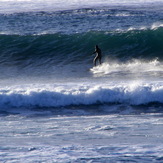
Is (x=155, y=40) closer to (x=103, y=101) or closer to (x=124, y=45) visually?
(x=124, y=45)

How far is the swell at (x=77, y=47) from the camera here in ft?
77.4

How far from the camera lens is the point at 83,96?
15.0 m

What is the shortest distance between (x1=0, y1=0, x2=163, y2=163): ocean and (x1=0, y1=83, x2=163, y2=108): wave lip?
31 mm

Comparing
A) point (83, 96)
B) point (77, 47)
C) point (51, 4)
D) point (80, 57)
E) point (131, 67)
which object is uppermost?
point (51, 4)

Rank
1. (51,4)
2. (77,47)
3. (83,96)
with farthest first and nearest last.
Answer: (51,4)
(77,47)
(83,96)

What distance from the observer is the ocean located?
1004cm

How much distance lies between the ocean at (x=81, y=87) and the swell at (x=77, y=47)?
5cm

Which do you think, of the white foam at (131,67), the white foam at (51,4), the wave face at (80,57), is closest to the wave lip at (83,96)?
the wave face at (80,57)

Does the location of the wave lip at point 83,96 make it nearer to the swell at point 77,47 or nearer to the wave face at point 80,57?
the wave face at point 80,57

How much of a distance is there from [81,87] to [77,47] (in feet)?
30.7

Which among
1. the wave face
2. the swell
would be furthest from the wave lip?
the swell

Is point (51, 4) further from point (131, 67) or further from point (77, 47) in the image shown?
point (131, 67)

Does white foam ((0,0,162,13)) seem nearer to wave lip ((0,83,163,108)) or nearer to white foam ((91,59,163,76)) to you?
white foam ((91,59,163,76))

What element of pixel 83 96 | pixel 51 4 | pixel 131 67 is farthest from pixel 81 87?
pixel 51 4
